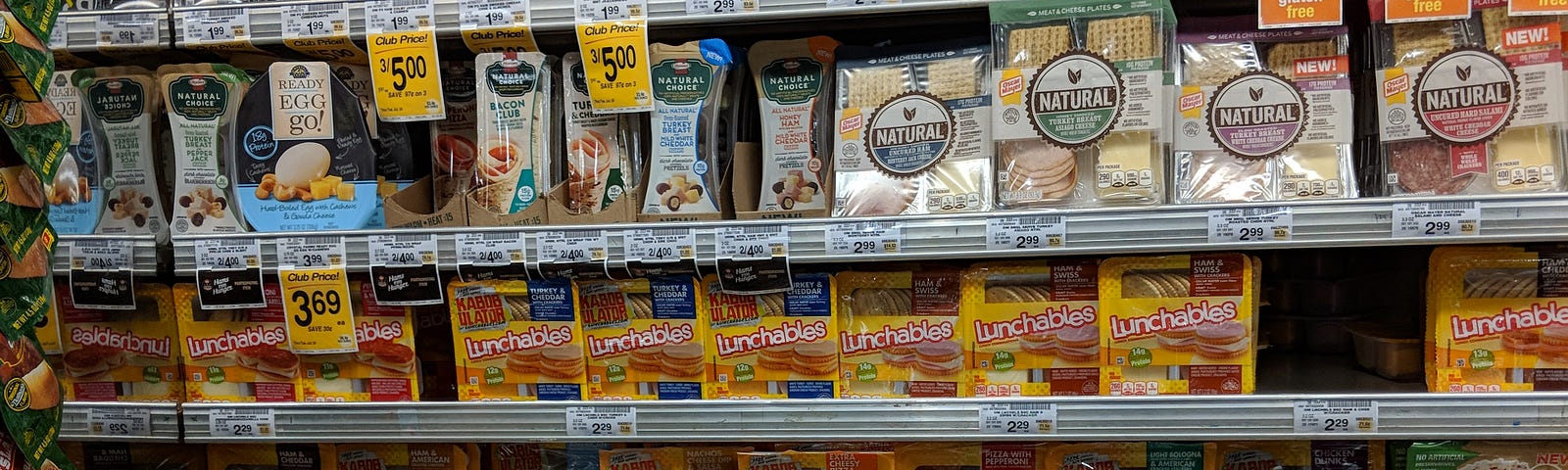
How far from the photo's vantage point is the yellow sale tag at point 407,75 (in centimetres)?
151

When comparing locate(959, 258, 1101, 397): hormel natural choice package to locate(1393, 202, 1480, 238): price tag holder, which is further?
locate(959, 258, 1101, 397): hormel natural choice package

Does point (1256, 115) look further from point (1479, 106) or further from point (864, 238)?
point (864, 238)

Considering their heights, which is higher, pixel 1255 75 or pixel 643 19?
pixel 643 19

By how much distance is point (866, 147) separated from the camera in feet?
4.97

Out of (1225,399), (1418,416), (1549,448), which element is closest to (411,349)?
(1225,399)

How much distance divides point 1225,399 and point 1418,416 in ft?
0.88

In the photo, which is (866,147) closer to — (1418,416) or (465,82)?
(465,82)

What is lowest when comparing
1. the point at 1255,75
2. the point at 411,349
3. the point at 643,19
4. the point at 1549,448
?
the point at 1549,448

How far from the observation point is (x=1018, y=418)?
4.76 feet

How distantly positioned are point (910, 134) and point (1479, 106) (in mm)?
805

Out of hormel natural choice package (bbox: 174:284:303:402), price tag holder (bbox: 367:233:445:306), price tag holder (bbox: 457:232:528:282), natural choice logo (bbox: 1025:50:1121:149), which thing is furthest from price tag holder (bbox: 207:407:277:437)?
natural choice logo (bbox: 1025:50:1121:149)

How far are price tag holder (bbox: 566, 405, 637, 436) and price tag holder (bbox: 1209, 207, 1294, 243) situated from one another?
93cm

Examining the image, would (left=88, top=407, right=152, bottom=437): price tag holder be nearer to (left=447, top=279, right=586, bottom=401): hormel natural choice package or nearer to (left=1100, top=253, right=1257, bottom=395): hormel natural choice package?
(left=447, top=279, right=586, bottom=401): hormel natural choice package

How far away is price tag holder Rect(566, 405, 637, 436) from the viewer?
1537 mm
